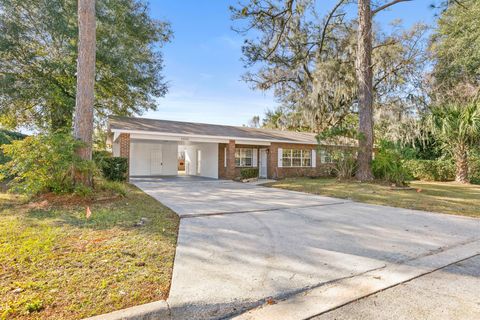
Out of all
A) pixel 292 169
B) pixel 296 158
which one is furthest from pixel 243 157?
pixel 296 158

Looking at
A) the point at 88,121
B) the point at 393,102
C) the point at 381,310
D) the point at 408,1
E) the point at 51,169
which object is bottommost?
the point at 381,310

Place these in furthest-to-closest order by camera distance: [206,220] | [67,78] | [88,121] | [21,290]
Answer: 1. [67,78]
2. [88,121]
3. [206,220]
4. [21,290]

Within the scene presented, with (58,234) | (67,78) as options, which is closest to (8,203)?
(58,234)

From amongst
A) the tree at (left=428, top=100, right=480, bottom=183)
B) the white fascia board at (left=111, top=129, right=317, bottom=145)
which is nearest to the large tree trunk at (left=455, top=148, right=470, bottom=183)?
the tree at (left=428, top=100, right=480, bottom=183)

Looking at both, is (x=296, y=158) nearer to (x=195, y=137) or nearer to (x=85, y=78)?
(x=195, y=137)

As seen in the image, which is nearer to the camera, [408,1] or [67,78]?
[408,1]

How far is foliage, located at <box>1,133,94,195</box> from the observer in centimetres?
641

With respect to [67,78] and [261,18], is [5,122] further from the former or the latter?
[261,18]

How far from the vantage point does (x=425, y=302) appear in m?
2.53

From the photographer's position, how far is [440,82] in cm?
1772

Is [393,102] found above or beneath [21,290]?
above

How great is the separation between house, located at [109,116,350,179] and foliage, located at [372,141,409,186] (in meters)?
2.75

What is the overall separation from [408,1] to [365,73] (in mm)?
3464

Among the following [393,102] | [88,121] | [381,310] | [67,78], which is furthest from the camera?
[393,102]
